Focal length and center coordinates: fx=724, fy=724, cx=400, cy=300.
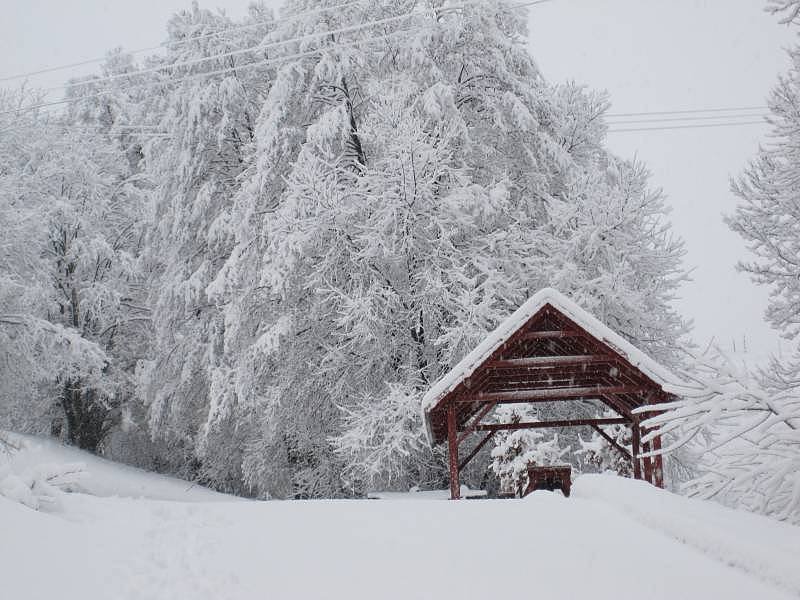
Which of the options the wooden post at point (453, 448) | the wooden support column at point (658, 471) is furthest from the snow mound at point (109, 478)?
the wooden support column at point (658, 471)

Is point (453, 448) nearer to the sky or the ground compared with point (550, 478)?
nearer to the sky

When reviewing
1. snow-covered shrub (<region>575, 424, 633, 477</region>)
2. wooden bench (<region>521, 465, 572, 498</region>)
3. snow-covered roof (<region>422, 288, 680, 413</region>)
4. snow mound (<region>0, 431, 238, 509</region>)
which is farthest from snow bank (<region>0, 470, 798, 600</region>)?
snow mound (<region>0, 431, 238, 509</region>)

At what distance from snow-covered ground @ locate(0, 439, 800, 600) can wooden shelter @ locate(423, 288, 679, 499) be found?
271 centimetres

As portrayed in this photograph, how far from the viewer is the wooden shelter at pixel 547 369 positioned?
10.0 metres

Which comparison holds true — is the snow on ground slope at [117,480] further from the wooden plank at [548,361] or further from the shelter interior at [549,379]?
the wooden plank at [548,361]

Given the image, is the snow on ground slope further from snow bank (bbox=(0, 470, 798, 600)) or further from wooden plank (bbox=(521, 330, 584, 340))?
snow bank (bbox=(0, 470, 798, 600))

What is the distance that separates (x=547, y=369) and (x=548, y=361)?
3.99ft

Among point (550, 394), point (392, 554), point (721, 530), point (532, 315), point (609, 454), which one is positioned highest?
→ point (532, 315)

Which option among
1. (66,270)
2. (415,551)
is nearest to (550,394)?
(415,551)

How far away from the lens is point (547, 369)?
1161 cm

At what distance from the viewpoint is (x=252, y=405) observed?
631 inches

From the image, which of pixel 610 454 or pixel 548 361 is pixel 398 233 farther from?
pixel 610 454

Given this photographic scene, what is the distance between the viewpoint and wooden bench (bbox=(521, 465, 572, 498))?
448 inches

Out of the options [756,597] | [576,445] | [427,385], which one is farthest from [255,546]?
[576,445]
